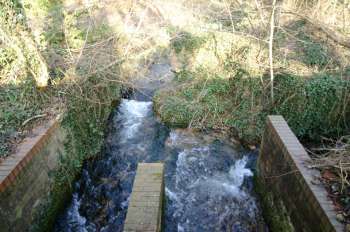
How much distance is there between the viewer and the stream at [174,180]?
5.68 m

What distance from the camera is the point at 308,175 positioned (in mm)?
4387

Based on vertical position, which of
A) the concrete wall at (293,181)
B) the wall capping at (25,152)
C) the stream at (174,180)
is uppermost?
the wall capping at (25,152)

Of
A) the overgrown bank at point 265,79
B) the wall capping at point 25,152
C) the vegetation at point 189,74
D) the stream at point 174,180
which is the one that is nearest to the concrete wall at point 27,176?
the wall capping at point 25,152

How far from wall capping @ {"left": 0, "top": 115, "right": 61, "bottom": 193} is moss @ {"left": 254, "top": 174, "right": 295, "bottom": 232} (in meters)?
4.60

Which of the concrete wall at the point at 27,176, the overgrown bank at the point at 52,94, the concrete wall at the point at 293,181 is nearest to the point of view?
the concrete wall at the point at 293,181

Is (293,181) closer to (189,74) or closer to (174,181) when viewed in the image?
(174,181)

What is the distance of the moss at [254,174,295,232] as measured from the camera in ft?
16.3

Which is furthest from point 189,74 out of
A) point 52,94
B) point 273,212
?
point 273,212

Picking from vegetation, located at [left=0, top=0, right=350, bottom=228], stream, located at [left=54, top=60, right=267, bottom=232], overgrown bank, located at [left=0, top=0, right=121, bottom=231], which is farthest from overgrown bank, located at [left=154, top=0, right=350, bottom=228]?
overgrown bank, located at [left=0, top=0, right=121, bottom=231]

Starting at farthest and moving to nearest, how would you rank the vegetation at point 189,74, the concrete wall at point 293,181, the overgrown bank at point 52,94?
the vegetation at point 189,74 → the overgrown bank at point 52,94 → the concrete wall at point 293,181

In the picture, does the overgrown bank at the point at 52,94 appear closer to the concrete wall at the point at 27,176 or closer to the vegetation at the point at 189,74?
the vegetation at the point at 189,74

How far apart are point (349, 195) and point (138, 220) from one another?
3.11 metres

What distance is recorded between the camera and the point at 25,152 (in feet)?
16.0

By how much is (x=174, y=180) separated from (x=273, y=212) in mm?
2279
